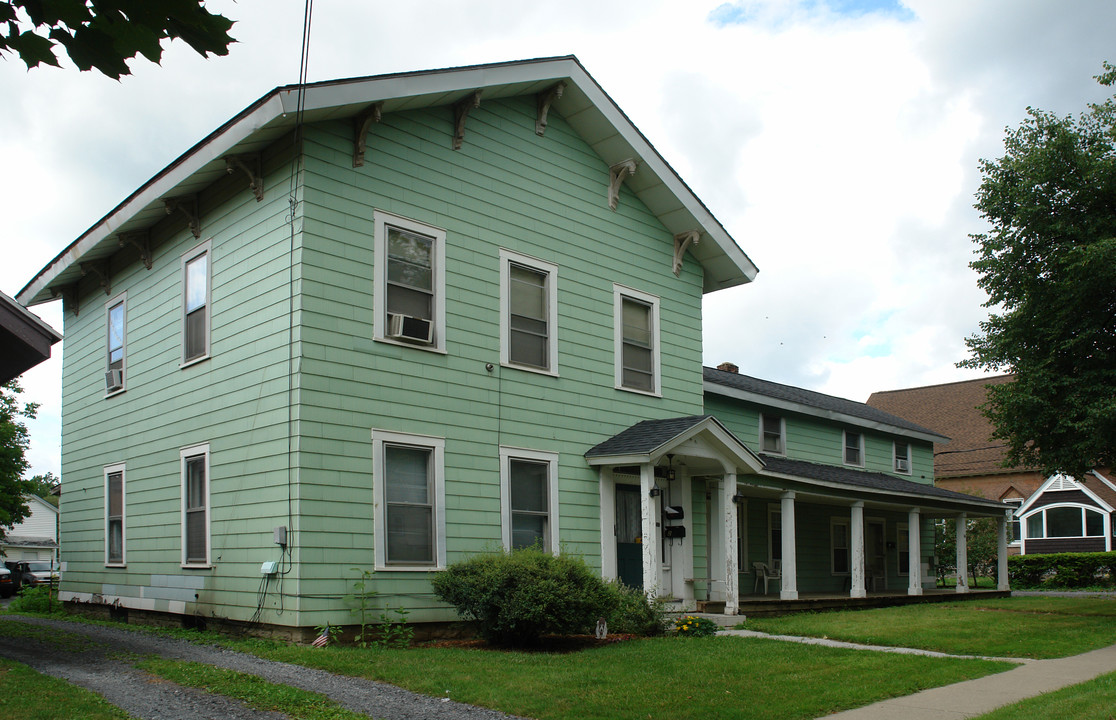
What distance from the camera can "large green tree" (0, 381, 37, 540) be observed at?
118ft

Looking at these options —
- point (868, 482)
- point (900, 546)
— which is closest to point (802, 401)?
point (868, 482)

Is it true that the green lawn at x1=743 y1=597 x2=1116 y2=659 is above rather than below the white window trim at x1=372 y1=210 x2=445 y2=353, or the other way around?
below

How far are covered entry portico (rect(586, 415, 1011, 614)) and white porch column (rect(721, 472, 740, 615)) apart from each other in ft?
0.05

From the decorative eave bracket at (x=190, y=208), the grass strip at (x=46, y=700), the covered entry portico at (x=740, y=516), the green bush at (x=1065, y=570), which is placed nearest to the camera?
the grass strip at (x=46, y=700)

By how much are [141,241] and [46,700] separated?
9492 millimetres

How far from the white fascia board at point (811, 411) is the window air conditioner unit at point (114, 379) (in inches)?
425

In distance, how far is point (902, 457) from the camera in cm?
2683

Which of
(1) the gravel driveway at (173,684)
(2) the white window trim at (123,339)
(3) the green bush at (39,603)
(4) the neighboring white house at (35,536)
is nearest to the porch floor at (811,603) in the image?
(1) the gravel driveway at (173,684)

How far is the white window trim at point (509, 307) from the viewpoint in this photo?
14.1m

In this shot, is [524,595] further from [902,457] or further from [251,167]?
[902,457]

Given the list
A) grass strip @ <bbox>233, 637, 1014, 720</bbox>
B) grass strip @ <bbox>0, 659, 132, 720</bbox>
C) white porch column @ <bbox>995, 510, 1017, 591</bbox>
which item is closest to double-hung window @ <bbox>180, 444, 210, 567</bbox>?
grass strip @ <bbox>233, 637, 1014, 720</bbox>

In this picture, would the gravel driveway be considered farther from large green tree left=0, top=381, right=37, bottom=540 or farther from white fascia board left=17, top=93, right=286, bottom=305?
large green tree left=0, top=381, right=37, bottom=540

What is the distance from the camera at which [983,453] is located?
44469mm

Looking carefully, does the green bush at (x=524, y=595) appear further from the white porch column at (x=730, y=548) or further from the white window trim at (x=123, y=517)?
the white window trim at (x=123, y=517)
